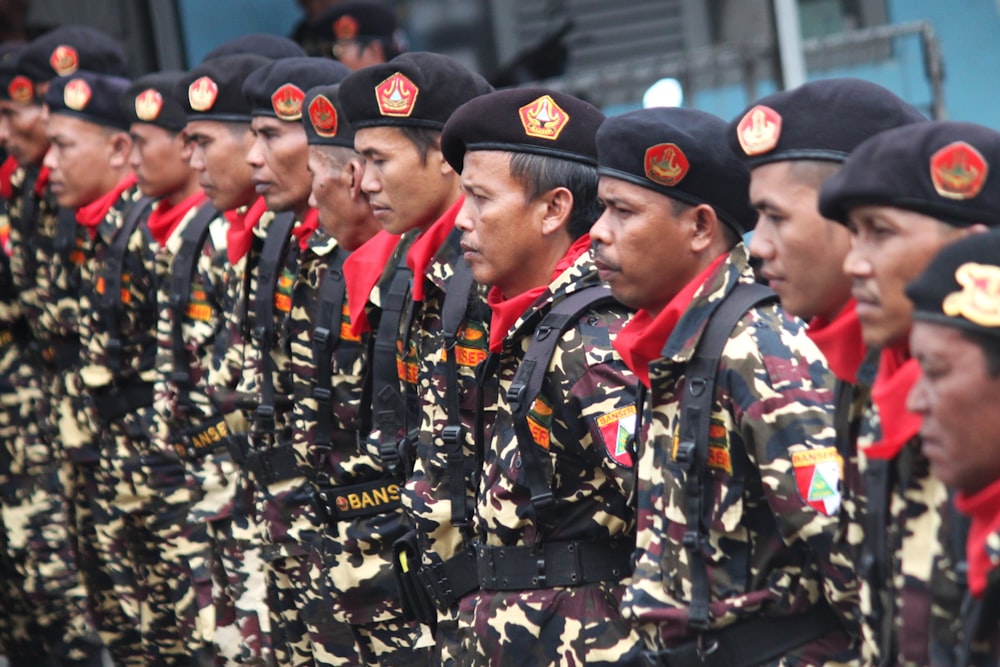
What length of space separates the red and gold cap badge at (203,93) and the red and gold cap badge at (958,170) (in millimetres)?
3885

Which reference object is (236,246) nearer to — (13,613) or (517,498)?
(517,498)

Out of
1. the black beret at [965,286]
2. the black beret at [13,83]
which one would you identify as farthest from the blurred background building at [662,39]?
the black beret at [965,286]

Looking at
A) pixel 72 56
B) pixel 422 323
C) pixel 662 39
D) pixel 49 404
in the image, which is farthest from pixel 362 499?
pixel 662 39

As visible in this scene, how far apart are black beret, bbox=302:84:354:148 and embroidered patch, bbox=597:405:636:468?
175 centimetres

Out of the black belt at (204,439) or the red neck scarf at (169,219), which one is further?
the red neck scarf at (169,219)

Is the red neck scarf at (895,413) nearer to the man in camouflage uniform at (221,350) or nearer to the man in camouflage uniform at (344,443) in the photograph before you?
the man in camouflage uniform at (344,443)

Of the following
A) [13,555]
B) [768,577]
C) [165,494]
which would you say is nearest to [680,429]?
[768,577]

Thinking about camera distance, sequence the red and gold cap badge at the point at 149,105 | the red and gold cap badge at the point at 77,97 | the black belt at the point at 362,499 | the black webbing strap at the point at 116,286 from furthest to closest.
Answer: the red and gold cap badge at the point at 77,97 → the black webbing strap at the point at 116,286 → the red and gold cap badge at the point at 149,105 → the black belt at the point at 362,499

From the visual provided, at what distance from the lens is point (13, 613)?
8.15 m

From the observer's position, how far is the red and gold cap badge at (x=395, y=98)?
4559 mm

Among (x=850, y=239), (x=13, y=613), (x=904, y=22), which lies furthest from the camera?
(x=13, y=613)

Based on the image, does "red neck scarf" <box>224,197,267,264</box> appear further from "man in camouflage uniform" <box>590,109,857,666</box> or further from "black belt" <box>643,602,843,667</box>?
"black belt" <box>643,602,843,667</box>

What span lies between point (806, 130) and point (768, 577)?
0.89 meters

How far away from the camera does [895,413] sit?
247 centimetres
